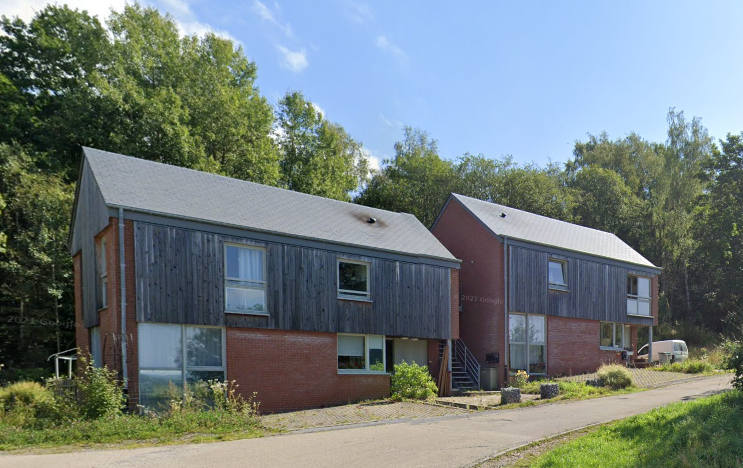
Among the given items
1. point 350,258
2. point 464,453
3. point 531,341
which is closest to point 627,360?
point 531,341

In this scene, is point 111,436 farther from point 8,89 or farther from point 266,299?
point 8,89

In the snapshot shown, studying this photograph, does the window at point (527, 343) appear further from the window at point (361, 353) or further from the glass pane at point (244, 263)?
the glass pane at point (244, 263)

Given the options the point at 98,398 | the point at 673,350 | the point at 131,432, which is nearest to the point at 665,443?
the point at 131,432

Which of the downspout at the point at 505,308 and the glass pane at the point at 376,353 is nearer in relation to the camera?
the glass pane at the point at 376,353

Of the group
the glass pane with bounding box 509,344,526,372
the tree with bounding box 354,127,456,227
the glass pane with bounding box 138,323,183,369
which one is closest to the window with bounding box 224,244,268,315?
the glass pane with bounding box 138,323,183,369

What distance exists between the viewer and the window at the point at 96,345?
17.5 m

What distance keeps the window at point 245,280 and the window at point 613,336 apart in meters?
18.7

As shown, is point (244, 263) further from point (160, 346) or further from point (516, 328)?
point (516, 328)

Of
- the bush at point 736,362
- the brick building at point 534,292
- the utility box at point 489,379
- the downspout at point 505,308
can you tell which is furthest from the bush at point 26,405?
the downspout at point 505,308

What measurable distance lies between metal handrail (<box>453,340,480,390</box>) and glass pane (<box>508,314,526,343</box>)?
70.7 inches

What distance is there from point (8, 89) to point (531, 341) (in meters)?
27.2

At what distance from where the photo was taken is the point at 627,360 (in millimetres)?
30531

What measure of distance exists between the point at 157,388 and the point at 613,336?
23.0 meters

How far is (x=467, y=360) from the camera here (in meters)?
25.3
